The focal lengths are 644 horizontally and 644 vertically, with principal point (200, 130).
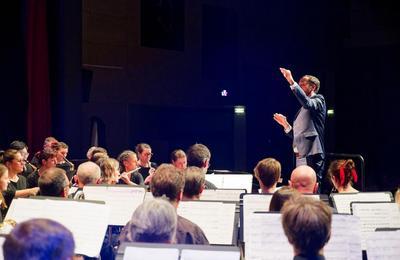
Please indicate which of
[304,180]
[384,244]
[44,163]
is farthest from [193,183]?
[44,163]

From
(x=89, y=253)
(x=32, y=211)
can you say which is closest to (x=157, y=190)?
(x=89, y=253)

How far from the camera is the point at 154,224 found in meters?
3.64

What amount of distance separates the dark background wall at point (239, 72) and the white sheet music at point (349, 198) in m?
7.78

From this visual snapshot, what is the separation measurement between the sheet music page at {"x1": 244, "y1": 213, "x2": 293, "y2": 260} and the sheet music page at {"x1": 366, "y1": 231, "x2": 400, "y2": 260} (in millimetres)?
483

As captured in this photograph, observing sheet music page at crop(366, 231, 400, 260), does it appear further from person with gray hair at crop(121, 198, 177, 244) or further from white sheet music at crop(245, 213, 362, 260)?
person with gray hair at crop(121, 198, 177, 244)

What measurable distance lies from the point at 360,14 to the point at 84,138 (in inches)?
286

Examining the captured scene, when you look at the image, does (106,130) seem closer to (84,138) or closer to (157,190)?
(84,138)

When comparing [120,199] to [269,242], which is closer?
[269,242]

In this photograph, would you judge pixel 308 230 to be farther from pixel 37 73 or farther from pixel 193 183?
pixel 37 73

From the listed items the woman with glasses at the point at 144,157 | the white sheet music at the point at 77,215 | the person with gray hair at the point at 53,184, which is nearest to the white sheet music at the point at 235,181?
the woman with glasses at the point at 144,157

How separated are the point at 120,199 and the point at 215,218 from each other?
1104 millimetres

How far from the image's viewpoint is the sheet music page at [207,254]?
327cm

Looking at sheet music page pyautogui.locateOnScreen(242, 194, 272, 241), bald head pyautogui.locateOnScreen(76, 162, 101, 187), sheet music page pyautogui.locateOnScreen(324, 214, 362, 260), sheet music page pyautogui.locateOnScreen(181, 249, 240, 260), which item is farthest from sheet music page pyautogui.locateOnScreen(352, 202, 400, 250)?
bald head pyautogui.locateOnScreen(76, 162, 101, 187)

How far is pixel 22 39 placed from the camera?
36.2 ft
